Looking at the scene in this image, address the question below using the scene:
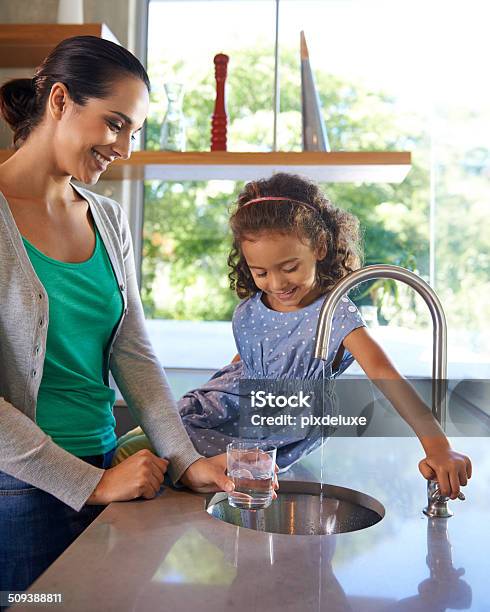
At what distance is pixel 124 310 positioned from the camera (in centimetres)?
136

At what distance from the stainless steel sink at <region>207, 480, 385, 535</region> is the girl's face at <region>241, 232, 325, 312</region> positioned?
11.9 inches

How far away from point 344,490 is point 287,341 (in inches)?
10.2

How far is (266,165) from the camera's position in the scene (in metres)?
2.21

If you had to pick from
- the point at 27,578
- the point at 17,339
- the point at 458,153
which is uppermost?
the point at 458,153

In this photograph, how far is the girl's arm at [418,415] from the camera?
3.47ft

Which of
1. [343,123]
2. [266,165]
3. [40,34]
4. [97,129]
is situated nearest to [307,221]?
[97,129]

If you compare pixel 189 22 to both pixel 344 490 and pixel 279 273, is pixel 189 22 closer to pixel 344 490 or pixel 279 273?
pixel 279 273

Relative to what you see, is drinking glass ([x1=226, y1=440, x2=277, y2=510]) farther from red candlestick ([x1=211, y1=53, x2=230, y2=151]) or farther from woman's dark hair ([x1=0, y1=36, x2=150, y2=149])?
red candlestick ([x1=211, y1=53, x2=230, y2=151])

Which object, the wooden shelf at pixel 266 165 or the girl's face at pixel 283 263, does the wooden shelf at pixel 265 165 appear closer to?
the wooden shelf at pixel 266 165

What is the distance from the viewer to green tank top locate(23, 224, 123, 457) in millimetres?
1260

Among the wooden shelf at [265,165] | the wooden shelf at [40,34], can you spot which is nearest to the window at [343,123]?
the wooden shelf at [265,165]

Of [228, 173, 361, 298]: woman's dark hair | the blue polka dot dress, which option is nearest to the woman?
the blue polka dot dress

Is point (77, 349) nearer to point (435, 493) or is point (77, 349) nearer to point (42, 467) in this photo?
point (42, 467)

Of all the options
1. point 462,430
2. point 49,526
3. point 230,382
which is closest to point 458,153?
point 230,382
